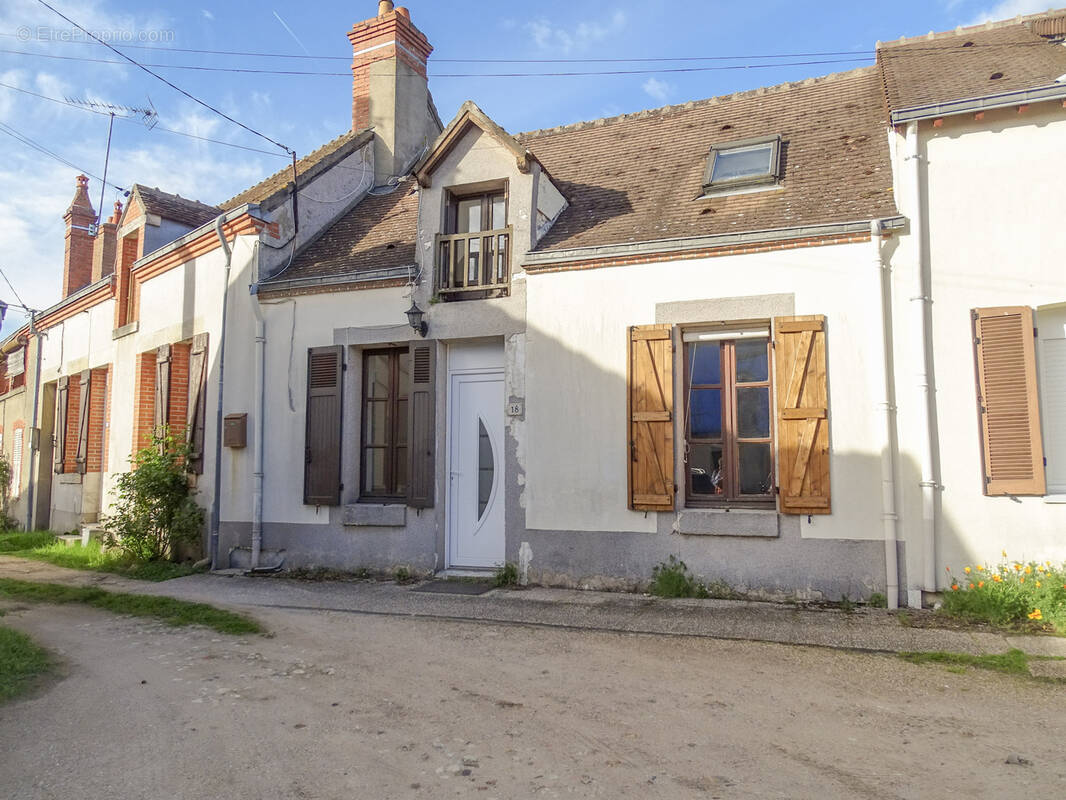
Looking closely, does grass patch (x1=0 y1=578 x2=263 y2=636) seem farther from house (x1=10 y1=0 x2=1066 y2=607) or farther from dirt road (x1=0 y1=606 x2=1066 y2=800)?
house (x1=10 y1=0 x2=1066 y2=607)

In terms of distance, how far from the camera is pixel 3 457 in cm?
1647

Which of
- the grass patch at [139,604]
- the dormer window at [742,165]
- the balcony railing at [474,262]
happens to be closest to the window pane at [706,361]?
the dormer window at [742,165]

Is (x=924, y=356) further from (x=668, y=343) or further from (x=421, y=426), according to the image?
(x=421, y=426)

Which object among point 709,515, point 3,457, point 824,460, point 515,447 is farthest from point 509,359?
point 3,457

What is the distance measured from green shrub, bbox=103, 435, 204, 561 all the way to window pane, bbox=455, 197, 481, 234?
4656mm

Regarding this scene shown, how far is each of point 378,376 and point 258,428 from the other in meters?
1.64

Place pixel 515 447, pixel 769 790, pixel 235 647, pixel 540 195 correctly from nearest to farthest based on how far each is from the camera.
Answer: pixel 769 790
pixel 235 647
pixel 515 447
pixel 540 195

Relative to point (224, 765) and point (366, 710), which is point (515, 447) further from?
point (224, 765)

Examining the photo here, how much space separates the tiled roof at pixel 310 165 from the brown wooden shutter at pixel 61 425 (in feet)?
15.8

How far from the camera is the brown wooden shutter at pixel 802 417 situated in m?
6.67

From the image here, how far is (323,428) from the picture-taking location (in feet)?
29.3

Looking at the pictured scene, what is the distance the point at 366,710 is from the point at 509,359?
179 inches

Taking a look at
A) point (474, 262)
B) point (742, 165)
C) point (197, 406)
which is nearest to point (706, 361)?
point (742, 165)

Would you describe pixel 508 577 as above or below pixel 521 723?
above
